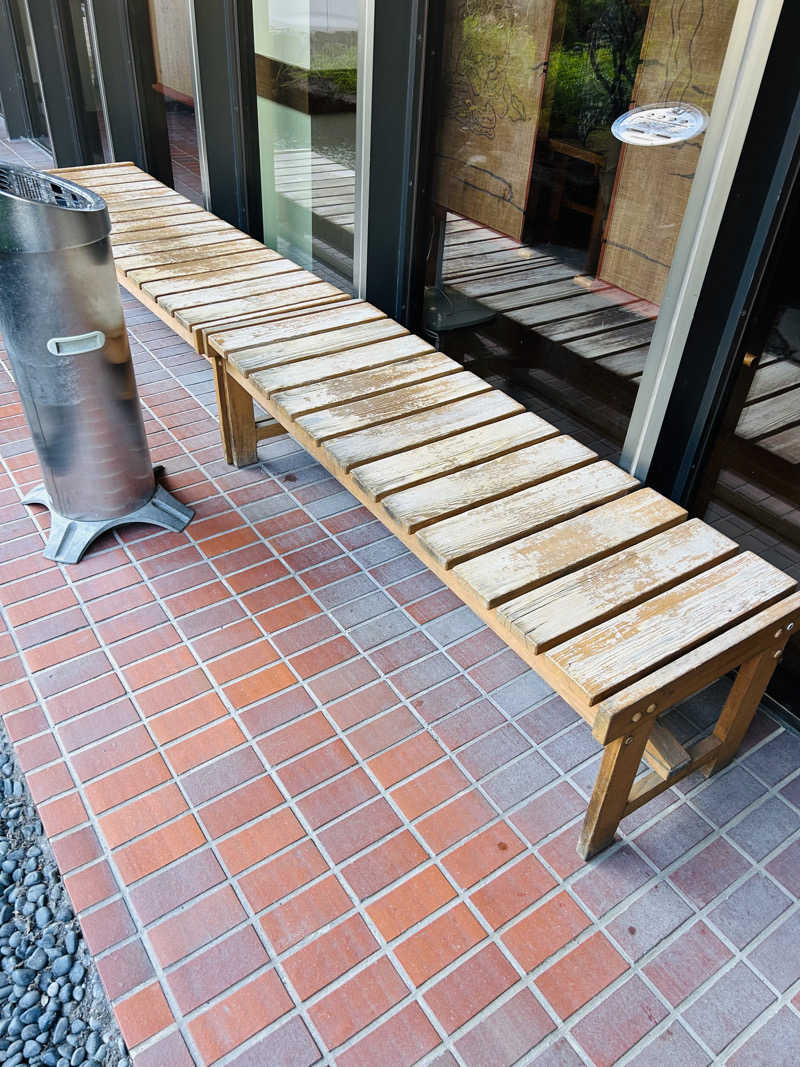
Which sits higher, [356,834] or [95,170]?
[95,170]

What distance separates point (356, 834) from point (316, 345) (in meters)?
1.88

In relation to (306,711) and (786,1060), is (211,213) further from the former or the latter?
(786,1060)

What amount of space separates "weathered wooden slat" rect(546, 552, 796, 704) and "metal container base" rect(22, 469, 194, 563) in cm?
188

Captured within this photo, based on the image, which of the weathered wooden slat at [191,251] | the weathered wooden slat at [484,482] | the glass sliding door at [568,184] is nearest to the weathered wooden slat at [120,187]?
the weathered wooden slat at [191,251]

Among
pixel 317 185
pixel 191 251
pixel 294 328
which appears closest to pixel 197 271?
pixel 191 251

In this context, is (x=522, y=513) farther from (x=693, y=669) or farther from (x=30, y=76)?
(x=30, y=76)

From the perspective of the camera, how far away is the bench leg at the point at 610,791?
195 cm

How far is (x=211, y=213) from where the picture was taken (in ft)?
15.9

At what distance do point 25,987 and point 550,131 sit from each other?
304 cm

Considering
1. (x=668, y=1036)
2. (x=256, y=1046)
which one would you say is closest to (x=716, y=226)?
(x=668, y=1036)

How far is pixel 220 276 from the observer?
3.79 meters

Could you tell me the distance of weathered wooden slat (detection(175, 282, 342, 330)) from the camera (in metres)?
3.37

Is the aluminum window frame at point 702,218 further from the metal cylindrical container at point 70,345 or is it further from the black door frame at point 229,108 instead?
the black door frame at point 229,108

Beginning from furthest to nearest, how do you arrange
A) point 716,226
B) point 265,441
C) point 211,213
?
point 211,213, point 265,441, point 716,226
